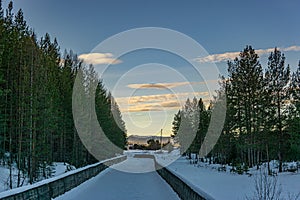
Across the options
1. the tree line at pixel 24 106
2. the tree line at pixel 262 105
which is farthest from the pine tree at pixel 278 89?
the tree line at pixel 24 106

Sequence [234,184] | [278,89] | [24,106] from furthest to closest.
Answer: [278,89] → [24,106] → [234,184]

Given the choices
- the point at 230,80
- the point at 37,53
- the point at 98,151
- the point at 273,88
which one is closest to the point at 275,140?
the point at 273,88

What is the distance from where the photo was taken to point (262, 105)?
3259cm

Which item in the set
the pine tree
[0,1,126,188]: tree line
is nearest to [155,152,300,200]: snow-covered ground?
the pine tree

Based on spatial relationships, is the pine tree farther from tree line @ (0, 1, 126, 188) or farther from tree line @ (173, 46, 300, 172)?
tree line @ (0, 1, 126, 188)

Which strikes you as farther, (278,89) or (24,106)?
(278,89)

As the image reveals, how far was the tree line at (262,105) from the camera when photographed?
30.5 metres

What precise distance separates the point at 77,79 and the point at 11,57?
1353 centimetres

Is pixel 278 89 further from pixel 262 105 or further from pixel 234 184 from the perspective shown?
pixel 234 184

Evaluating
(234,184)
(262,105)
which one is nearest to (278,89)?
(262,105)

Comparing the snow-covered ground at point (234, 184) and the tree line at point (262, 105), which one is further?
the tree line at point (262, 105)

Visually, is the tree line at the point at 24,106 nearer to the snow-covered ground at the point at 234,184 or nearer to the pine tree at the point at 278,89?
the snow-covered ground at the point at 234,184

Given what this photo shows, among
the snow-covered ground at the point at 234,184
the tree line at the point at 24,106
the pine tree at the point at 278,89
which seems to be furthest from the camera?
the pine tree at the point at 278,89

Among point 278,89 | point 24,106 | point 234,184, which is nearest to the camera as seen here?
point 234,184
